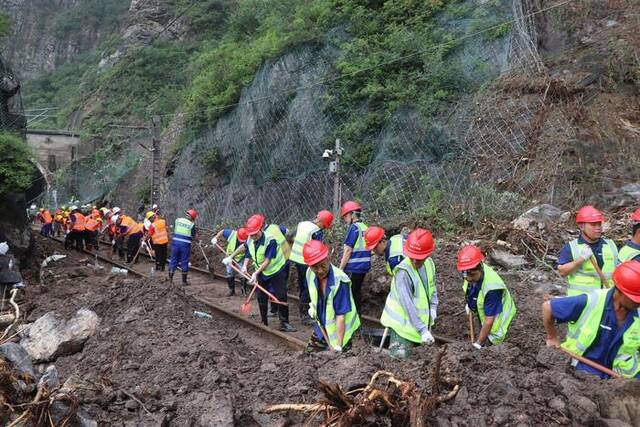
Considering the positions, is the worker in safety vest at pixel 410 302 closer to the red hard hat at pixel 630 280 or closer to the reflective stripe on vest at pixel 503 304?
the reflective stripe on vest at pixel 503 304

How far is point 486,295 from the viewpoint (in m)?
4.76

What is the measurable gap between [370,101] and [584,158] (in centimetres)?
641

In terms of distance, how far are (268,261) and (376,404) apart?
5301 mm

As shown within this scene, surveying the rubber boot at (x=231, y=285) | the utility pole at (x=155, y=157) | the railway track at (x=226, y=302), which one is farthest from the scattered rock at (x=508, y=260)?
the utility pole at (x=155, y=157)

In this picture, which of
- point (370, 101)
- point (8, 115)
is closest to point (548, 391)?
point (370, 101)

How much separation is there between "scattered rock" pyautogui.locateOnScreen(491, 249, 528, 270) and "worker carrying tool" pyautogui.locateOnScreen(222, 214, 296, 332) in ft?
11.7

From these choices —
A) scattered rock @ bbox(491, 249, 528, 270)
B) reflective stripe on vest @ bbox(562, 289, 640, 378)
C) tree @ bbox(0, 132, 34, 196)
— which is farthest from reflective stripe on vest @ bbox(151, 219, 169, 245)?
reflective stripe on vest @ bbox(562, 289, 640, 378)

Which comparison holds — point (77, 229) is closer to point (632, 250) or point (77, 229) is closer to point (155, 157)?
point (155, 157)

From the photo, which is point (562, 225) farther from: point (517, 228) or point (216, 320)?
point (216, 320)

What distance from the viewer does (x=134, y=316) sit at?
7184 mm

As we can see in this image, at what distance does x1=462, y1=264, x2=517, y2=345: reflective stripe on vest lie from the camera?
15.5 feet

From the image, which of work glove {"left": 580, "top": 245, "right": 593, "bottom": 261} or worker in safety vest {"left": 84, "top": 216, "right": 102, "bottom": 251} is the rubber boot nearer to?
work glove {"left": 580, "top": 245, "right": 593, "bottom": 261}

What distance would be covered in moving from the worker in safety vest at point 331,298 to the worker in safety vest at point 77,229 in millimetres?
16037

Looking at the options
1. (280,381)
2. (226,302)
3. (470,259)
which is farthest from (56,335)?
(470,259)
